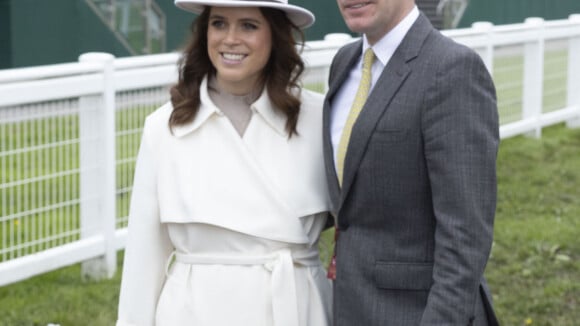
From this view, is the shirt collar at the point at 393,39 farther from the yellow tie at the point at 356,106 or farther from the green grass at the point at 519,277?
the green grass at the point at 519,277

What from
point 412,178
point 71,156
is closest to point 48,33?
point 71,156

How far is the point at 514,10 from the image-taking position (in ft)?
70.2

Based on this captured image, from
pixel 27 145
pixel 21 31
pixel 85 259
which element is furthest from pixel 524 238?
pixel 21 31

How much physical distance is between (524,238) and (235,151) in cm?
480

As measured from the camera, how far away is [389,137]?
300cm

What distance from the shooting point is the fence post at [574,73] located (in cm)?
1306

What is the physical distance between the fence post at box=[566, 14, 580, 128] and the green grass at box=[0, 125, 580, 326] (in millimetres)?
3242

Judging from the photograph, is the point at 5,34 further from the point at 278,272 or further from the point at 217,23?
the point at 278,272

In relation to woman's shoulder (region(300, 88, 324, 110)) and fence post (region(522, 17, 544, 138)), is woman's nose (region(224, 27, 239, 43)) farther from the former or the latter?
fence post (region(522, 17, 544, 138))

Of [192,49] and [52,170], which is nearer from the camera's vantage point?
[192,49]

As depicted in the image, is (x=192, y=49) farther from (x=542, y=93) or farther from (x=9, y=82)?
(x=542, y=93)

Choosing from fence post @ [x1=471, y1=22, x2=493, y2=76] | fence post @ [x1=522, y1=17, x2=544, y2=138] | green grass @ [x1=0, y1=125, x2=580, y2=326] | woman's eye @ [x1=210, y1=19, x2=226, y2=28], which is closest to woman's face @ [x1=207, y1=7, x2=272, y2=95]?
woman's eye @ [x1=210, y1=19, x2=226, y2=28]

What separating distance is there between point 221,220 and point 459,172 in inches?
30.5

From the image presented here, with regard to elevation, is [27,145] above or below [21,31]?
above
